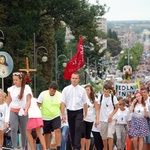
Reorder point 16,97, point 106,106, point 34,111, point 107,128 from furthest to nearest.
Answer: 1. point 107,128
2. point 106,106
3. point 34,111
4. point 16,97

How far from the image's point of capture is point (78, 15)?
151ft

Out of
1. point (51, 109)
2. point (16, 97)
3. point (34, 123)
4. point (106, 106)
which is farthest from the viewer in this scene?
point (106, 106)

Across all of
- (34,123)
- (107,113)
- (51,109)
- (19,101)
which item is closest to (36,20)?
(107,113)

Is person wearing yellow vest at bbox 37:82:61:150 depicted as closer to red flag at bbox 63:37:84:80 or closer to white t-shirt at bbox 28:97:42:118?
white t-shirt at bbox 28:97:42:118

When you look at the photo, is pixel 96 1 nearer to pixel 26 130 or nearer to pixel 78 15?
pixel 78 15

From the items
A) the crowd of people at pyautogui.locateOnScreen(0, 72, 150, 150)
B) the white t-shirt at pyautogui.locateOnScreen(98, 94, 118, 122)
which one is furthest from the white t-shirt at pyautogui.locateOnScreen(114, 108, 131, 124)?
the white t-shirt at pyautogui.locateOnScreen(98, 94, 118, 122)

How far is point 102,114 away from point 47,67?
43.5 meters

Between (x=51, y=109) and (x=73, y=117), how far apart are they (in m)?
0.91

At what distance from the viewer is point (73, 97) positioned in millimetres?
15031

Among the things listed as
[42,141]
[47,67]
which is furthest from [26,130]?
[47,67]

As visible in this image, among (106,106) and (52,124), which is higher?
(106,106)

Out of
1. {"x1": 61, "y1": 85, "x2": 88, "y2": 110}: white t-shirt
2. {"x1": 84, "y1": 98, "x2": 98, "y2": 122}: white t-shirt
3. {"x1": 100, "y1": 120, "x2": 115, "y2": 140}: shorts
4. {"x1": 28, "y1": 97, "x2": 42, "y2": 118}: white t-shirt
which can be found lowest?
{"x1": 100, "y1": 120, "x2": 115, "y2": 140}: shorts

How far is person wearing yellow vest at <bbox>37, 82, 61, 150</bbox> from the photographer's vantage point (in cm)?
1576

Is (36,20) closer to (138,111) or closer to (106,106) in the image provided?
(106,106)
